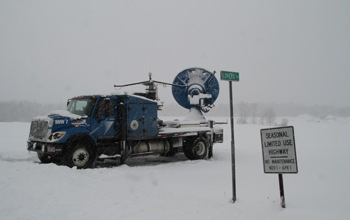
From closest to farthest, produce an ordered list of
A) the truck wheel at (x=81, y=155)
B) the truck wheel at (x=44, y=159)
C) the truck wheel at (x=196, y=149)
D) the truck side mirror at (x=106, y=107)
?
the truck wheel at (x=81, y=155)
the truck side mirror at (x=106, y=107)
the truck wheel at (x=44, y=159)
the truck wheel at (x=196, y=149)

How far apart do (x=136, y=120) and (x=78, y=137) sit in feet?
7.47

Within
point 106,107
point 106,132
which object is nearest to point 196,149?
point 106,132

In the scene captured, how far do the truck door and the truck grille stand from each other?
1520mm

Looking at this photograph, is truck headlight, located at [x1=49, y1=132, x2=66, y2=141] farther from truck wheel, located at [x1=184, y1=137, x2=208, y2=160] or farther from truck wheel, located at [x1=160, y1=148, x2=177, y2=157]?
truck wheel, located at [x1=184, y1=137, x2=208, y2=160]

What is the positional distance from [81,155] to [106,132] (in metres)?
1.25

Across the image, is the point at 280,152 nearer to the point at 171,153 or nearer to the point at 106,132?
→ the point at 106,132

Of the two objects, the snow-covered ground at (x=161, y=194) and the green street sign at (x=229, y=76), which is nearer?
the snow-covered ground at (x=161, y=194)

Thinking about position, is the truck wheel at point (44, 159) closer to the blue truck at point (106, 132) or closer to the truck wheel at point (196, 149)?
the blue truck at point (106, 132)

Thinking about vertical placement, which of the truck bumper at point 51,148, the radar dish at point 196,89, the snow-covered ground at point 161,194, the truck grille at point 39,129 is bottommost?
the snow-covered ground at point 161,194

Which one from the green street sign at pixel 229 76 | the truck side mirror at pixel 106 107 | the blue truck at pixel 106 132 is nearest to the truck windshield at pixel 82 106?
the blue truck at pixel 106 132

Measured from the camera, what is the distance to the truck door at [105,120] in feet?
31.2

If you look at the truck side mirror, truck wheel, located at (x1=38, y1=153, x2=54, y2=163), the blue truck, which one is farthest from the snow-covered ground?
truck wheel, located at (x1=38, y1=153, x2=54, y2=163)

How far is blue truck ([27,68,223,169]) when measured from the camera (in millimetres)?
8703

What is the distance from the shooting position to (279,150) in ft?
16.9
